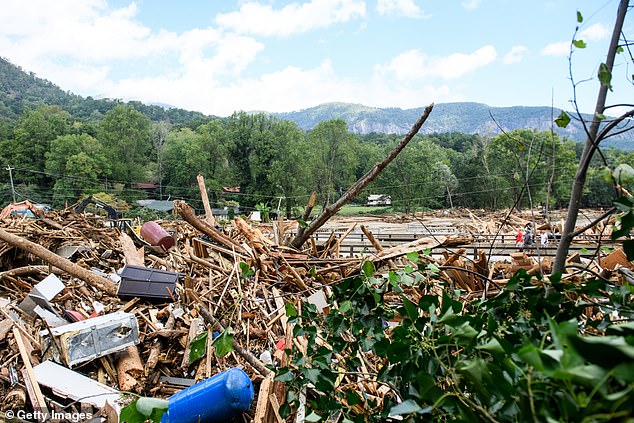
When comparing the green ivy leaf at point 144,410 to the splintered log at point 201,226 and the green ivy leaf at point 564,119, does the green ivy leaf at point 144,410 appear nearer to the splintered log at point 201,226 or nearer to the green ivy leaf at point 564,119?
the green ivy leaf at point 564,119

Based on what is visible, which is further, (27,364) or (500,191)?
(500,191)

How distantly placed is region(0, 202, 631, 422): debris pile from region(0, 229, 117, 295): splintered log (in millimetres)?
22

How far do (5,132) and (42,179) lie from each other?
64.2 ft

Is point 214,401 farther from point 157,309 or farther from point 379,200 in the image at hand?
point 379,200

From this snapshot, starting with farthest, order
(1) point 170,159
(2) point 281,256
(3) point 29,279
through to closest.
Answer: (1) point 170,159 → (3) point 29,279 → (2) point 281,256

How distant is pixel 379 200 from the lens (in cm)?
5819

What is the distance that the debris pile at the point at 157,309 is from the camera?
4672 mm

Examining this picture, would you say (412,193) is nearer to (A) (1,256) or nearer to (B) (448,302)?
(A) (1,256)

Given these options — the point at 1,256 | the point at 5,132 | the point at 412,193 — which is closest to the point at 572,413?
the point at 1,256

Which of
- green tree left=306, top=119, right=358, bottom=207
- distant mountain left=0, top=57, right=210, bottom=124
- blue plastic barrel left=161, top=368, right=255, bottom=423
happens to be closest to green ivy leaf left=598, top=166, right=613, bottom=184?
blue plastic barrel left=161, top=368, right=255, bottom=423

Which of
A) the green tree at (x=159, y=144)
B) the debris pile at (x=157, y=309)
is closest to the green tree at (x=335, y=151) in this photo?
the green tree at (x=159, y=144)

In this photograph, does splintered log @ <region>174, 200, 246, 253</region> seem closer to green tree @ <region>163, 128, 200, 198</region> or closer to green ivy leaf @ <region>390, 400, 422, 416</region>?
green ivy leaf @ <region>390, 400, 422, 416</region>

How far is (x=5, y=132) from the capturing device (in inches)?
2918

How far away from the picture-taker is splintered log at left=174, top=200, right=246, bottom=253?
6664 millimetres
